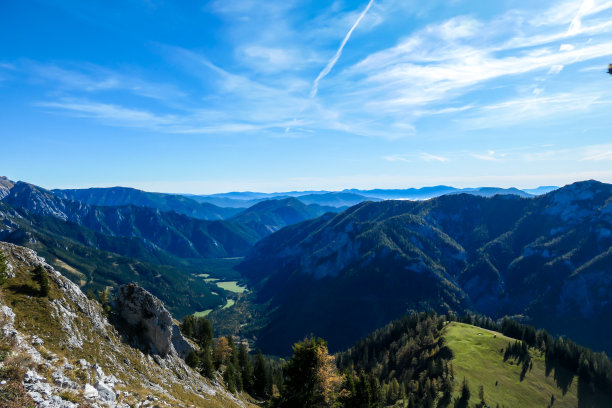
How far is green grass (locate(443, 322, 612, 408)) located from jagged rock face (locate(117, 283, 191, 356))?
98.0 meters

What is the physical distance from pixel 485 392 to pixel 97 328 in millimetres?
122060

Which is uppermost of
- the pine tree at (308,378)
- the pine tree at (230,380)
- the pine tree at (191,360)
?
the pine tree at (308,378)

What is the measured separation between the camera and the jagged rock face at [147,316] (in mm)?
51531

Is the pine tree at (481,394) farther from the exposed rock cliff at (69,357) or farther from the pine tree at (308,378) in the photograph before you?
the exposed rock cliff at (69,357)

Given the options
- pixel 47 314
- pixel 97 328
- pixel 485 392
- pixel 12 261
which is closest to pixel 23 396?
pixel 47 314

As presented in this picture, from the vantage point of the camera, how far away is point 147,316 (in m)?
52.7

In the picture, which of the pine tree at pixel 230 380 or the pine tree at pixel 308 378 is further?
the pine tree at pixel 230 380

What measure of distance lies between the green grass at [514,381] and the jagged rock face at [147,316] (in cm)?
9797

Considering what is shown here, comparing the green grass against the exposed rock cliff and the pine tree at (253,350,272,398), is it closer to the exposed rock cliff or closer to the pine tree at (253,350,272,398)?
the pine tree at (253,350,272,398)

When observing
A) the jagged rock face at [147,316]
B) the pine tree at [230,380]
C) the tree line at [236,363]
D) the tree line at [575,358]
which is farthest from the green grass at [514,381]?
the jagged rock face at [147,316]

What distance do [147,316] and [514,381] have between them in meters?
132

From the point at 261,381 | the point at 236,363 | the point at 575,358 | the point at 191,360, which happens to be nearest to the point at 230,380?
the point at 191,360

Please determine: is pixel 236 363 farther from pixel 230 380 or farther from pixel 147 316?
pixel 147 316

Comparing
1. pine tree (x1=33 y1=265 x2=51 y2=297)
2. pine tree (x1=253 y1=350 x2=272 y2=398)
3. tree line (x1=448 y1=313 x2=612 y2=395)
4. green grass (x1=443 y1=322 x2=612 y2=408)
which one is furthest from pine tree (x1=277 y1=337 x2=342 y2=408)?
tree line (x1=448 y1=313 x2=612 y2=395)
